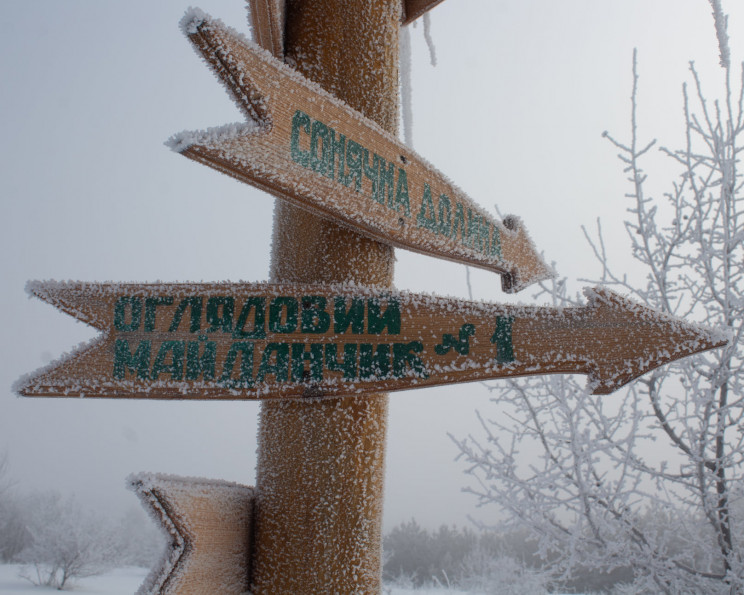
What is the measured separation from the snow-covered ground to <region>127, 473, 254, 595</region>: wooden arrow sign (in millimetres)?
11407

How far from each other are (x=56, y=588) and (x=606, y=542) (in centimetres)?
1355

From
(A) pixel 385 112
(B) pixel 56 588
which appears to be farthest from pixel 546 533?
(B) pixel 56 588

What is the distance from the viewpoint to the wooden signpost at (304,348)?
0.78 m

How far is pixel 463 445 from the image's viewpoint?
2.97m

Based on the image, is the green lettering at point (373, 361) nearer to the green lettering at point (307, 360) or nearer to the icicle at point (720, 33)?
the green lettering at point (307, 360)

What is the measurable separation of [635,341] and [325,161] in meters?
0.57

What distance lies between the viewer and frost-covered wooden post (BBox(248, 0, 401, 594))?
2.89ft

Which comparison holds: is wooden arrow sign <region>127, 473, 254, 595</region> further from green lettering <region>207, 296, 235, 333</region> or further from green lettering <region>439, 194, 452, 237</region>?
green lettering <region>439, 194, 452, 237</region>

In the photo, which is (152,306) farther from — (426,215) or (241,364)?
(426,215)

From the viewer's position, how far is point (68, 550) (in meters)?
12.4

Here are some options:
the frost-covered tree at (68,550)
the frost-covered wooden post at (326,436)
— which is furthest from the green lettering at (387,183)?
the frost-covered tree at (68,550)

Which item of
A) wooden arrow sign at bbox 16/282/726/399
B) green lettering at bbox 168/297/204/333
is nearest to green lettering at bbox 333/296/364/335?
wooden arrow sign at bbox 16/282/726/399

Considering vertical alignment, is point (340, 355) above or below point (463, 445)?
above

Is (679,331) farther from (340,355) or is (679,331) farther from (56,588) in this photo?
(56,588)
